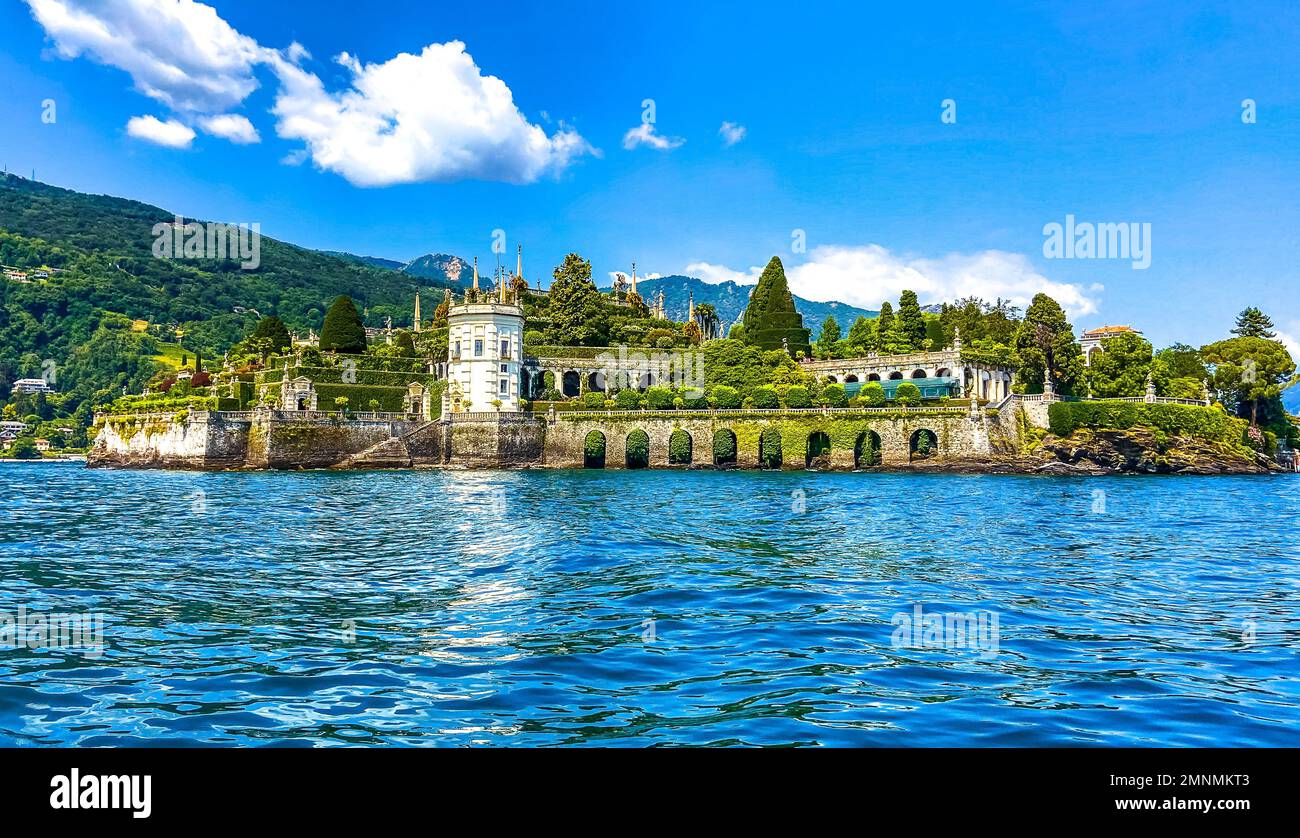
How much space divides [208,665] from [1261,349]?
3978 inches

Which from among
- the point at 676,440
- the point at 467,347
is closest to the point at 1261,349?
the point at 676,440

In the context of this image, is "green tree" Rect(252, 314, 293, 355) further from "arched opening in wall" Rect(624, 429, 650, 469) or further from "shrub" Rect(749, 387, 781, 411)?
"shrub" Rect(749, 387, 781, 411)

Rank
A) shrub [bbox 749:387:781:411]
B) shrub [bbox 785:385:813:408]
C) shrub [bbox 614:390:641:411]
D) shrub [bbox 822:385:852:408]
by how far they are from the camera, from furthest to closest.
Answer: shrub [bbox 614:390:641:411], shrub [bbox 749:387:781:411], shrub [bbox 785:385:813:408], shrub [bbox 822:385:852:408]

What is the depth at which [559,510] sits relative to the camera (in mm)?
38094

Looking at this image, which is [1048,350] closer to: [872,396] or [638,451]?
[872,396]

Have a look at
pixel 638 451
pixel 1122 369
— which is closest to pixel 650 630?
pixel 638 451

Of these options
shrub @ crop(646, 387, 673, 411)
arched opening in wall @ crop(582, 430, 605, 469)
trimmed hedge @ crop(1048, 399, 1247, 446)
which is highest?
shrub @ crop(646, 387, 673, 411)

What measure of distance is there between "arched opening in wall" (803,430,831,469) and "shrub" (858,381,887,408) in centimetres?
430

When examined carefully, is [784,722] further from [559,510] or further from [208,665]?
[559,510]

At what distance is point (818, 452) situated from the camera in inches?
2965

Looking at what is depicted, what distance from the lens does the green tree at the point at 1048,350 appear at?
7869 centimetres

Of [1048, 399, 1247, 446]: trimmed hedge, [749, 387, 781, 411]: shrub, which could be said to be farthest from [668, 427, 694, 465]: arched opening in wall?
[1048, 399, 1247, 446]: trimmed hedge

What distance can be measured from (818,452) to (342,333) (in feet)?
163

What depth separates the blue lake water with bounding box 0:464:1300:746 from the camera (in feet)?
34.7
